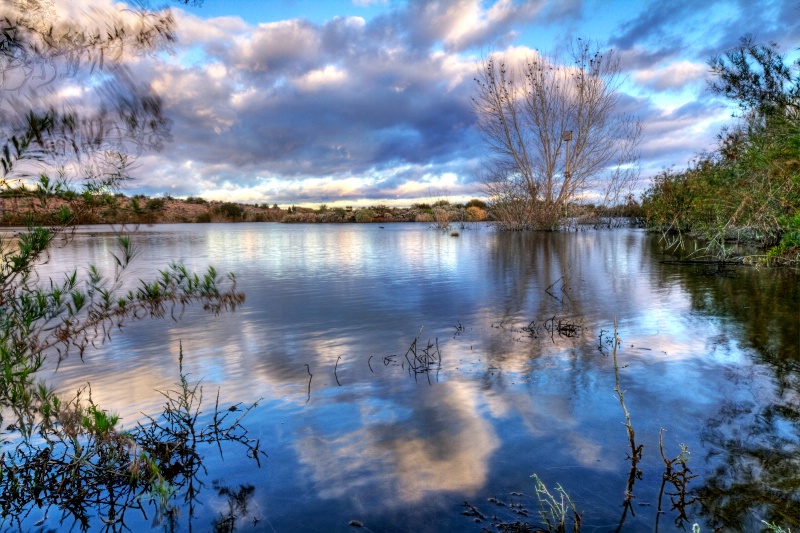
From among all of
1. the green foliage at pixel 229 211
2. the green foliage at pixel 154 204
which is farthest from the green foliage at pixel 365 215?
the green foliage at pixel 154 204

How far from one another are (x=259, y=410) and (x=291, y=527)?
1.80 metres

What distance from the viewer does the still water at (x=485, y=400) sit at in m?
3.08

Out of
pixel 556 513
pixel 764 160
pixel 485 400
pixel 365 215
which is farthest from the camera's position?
pixel 365 215

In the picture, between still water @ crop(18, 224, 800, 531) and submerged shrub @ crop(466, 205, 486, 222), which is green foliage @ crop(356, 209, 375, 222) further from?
still water @ crop(18, 224, 800, 531)

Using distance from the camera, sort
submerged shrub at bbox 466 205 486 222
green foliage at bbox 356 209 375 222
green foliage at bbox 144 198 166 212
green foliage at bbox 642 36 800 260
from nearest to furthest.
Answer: green foliage at bbox 144 198 166 212 → green foliage at bbox 642 36 800 260 → submerged shrub at bbox 466 205 486 222 → green foliage at bbox 356 209 375 222

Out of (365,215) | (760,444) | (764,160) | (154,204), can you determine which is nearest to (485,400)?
(760,444)

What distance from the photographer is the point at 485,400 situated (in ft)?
15.4

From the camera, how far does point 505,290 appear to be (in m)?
11.4

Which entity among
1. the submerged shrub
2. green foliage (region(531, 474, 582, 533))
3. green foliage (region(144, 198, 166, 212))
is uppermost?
the submerged shrub

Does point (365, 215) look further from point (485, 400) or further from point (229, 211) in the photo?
point (485, 400)

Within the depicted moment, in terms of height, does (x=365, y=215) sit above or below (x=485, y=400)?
above

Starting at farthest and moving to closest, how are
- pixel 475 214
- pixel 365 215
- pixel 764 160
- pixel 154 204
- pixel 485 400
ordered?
pixel 365 215, pixel 475 214, pixel 764 160, pixel 485 400, pixel 154 204

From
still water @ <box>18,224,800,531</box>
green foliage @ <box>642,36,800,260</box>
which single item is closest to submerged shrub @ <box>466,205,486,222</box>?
green foliage @ <box>642,36,800,260</box>

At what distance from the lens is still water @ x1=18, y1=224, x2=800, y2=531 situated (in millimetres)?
3084
